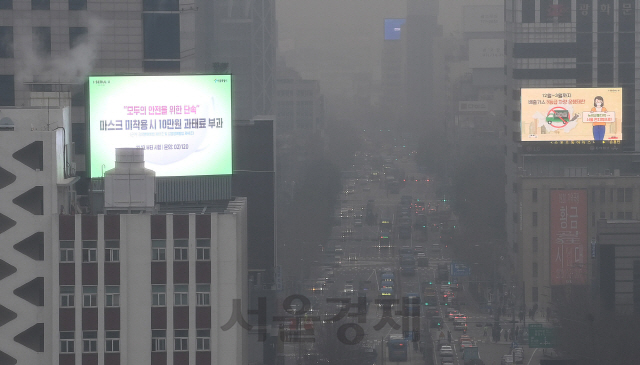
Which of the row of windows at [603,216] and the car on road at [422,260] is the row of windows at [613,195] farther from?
the car on road at [422,260]

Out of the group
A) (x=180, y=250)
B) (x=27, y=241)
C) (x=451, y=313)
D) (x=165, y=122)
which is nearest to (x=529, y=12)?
(x=451, y=313)

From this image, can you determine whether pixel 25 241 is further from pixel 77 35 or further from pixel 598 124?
pixel 598 124

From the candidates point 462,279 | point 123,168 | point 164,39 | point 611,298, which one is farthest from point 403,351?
point 123,168

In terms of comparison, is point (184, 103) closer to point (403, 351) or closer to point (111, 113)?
point (111, 113)

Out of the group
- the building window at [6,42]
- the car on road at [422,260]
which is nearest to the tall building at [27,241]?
the building window at [6,42]

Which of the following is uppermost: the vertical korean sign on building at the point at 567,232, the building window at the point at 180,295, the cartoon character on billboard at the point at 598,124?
the cartoon character on billboard at the point at 598,124

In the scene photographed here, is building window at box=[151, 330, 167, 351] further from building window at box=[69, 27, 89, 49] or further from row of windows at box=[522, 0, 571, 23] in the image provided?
row of windows at box=[522, 0, 571, 23]

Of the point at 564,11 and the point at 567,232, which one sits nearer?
the point at 567,232

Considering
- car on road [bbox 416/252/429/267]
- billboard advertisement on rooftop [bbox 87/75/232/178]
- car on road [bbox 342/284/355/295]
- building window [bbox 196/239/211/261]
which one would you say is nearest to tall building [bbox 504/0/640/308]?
car on road [bbox 416/252/429/267]
